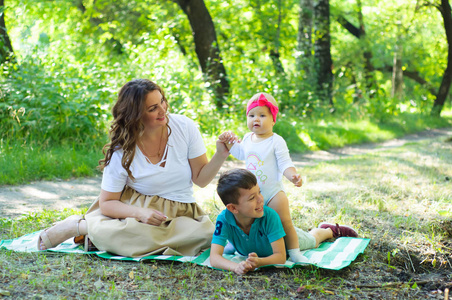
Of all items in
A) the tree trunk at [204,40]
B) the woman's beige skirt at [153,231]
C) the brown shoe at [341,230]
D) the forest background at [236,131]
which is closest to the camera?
the forest background at [236,131]

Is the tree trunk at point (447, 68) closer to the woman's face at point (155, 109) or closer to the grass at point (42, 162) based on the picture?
the grass at point (42, 162)

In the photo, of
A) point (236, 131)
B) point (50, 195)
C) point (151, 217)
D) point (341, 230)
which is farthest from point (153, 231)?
point (236, 131)

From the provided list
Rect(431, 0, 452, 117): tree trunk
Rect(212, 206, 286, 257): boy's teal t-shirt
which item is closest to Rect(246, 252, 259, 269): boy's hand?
Rect(212, 206, 286, 257): boy's teal t-shirt

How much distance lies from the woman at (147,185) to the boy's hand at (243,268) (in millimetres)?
529

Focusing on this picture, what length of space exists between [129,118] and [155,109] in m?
0.19

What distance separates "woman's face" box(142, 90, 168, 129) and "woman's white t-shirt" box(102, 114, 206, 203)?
0.72 feet

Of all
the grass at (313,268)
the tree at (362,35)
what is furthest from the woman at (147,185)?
the tree at (362,35)

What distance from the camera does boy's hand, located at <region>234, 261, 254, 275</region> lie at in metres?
2.88

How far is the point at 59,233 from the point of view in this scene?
3475 mm

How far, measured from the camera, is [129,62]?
8375mm

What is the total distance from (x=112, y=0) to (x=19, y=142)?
313 inches

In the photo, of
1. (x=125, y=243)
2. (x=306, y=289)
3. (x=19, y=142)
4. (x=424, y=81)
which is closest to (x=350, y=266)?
(x=306, y=289)

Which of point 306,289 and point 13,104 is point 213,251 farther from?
point 13,104

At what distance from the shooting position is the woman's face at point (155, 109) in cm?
328
